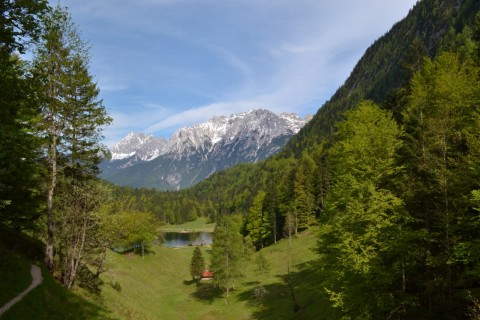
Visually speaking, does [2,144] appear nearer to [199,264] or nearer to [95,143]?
[95,143]

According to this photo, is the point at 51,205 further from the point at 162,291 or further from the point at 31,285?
the point at 162,291

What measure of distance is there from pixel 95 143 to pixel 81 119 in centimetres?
211

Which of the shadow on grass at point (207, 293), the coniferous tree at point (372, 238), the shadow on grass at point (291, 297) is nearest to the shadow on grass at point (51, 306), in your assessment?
the coniferous tree at point (372, 238)

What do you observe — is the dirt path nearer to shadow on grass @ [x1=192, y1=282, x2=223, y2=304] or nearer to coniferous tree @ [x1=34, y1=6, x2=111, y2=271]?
coniferous tree @ [x1=34, y1=6, x2=111, y2=271]

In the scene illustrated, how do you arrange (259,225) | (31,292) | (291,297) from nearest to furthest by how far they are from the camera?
1. (31,292)
2. (291,297)
3. (259,225)

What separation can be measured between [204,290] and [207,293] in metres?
2.47

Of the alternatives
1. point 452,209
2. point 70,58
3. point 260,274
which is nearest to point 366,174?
point 452,209

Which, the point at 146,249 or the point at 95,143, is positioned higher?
the point at 95,143

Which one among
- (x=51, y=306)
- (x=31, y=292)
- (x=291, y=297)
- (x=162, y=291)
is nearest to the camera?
(x=31, y=292)

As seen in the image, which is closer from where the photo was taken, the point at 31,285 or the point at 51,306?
the point at 51,306

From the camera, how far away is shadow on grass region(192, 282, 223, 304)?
6373 centimetres

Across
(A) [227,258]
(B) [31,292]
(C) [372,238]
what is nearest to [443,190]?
(C) [372,238]

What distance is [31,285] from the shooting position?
20.4 m

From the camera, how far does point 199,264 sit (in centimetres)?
7419
